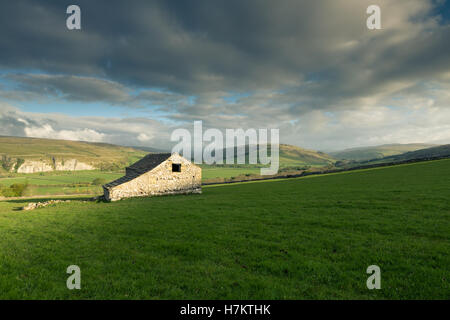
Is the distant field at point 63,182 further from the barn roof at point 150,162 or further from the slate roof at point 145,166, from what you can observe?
the barn roof at point 150,162

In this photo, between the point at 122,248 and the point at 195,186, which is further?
the point at 195,186

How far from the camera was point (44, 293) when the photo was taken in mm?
6203

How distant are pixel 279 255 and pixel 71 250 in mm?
9700

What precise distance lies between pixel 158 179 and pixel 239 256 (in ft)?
93.4

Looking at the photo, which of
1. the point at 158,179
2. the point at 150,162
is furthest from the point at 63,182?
the point at 158,179

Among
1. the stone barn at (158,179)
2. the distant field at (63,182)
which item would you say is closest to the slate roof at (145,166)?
the stone barn at (158,179)

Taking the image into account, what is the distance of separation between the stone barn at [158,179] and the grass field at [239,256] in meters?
16.7

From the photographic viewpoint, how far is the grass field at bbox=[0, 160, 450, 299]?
626cm

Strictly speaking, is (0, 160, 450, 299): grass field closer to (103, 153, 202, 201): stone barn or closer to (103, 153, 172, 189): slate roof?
(103, 153, 202, 201): stone barn

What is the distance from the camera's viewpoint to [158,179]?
113 ft

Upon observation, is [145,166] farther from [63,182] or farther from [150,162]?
[63,182]

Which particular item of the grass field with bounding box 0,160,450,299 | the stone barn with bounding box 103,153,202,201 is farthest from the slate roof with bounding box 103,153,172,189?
the grass field with bounding box 0,160,450,299
